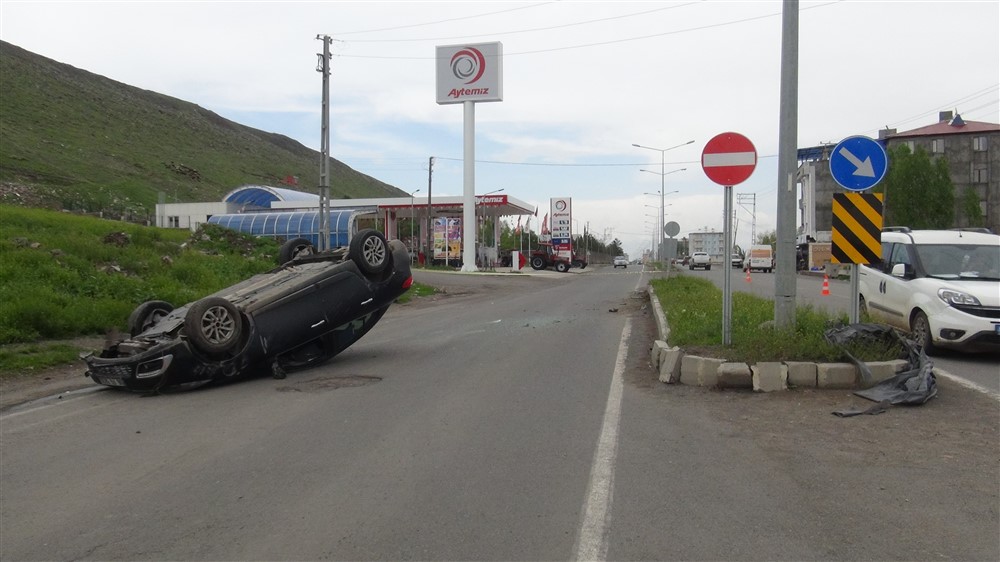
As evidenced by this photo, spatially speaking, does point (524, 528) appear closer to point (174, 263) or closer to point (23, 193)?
point (174, 263)

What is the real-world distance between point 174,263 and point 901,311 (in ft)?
52.9

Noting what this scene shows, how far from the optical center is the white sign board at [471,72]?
4912 centimetres

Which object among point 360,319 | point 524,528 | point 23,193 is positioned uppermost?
point 23,193

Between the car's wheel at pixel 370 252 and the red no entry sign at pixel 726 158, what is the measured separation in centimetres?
453

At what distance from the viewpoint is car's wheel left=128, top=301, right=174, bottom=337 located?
10.0 meters

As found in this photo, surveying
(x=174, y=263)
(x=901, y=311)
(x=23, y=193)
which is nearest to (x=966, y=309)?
(x=901, y=311)

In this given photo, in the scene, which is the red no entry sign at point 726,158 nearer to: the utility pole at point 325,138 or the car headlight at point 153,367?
the car headlight at point 153,367

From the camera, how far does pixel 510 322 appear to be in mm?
16688

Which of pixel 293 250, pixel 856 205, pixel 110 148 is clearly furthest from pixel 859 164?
pixel 110 148

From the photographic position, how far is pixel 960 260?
11055mm

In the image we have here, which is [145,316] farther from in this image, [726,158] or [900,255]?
[900,255]

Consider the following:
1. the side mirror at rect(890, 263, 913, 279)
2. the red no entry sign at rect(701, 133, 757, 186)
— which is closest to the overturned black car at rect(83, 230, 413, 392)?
the red no entry sign at rect(701, 133, 757, 186)

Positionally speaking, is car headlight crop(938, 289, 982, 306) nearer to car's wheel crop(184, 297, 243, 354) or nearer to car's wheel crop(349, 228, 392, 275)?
car's wheel crop(349, 228, 392, 275)

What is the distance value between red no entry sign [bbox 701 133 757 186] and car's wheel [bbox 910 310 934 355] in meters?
3.54
